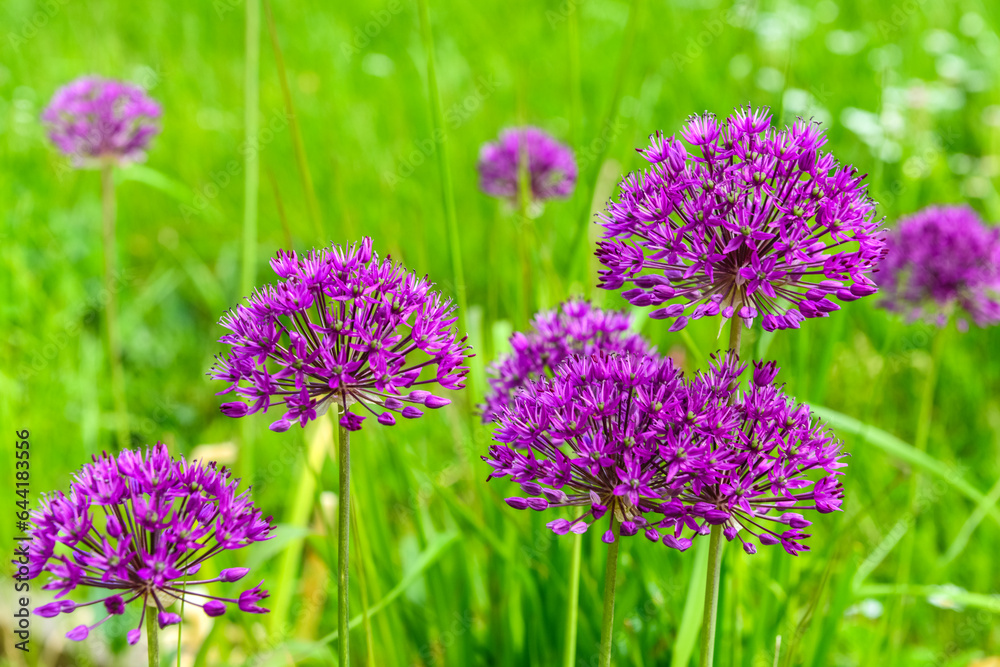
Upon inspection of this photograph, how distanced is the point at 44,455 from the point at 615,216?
3.22m

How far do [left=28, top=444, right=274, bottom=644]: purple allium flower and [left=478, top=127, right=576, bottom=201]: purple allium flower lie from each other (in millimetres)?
2824

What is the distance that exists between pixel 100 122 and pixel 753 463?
3325 mm

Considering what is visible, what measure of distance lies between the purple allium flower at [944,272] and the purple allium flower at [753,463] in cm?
187

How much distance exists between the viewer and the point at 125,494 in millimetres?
1501

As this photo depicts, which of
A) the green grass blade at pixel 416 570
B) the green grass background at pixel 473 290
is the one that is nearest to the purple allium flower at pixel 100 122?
the green grass background at pixel 473 290

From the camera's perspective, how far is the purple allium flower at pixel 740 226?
1.56 m

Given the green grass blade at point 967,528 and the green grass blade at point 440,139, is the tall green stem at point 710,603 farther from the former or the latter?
the green grass blade at point 967,528

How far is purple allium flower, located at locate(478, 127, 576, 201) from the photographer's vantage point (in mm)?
4172

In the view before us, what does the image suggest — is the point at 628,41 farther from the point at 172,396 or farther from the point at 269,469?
the point at 172,396

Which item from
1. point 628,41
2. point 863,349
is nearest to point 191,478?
point 628,41

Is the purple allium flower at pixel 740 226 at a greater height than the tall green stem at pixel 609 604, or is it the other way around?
the purple allium flower at pixel 740 226

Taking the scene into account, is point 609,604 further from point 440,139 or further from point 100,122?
point 100,122

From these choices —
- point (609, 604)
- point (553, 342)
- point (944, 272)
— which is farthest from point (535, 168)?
point (609, 604)

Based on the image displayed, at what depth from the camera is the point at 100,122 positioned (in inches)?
150
